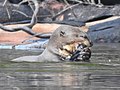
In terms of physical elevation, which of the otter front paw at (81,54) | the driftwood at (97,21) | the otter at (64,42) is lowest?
the driftwood at (97,21)

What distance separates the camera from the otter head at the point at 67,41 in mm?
9867

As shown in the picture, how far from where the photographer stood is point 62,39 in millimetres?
10016

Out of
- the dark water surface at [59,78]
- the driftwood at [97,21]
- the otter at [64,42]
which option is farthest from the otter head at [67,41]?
the driftwood at [97,21]

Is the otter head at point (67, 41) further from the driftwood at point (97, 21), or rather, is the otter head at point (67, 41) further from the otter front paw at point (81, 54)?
the driftwood at point (97, 21)

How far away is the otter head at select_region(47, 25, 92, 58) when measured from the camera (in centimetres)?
987

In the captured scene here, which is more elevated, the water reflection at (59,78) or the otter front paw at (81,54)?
the water reflection at (59,78)

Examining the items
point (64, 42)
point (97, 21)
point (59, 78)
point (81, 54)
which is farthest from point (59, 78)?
point (97, 21)

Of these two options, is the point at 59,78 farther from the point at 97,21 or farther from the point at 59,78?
the point at 97,21

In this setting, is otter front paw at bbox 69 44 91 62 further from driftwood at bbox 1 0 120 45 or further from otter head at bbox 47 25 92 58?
driftwood at bbox 1 0 120 45

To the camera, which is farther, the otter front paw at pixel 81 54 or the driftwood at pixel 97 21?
the driftwood at pixel 97 21

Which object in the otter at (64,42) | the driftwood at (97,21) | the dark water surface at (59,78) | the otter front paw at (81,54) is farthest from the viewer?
the driftwood at (97,21)

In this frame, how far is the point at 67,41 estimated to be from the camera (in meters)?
9.99

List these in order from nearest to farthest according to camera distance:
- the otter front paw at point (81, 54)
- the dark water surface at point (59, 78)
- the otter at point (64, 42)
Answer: the dark water surface at point (59, 78) < the otter front paw at point (81, 54) < the otter at point (64, 42)

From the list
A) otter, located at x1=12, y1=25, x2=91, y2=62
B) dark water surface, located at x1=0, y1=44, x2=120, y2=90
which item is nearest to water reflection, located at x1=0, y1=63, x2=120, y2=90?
dark water surface, located at x1=0, y1=44, x2=120, y2=90
